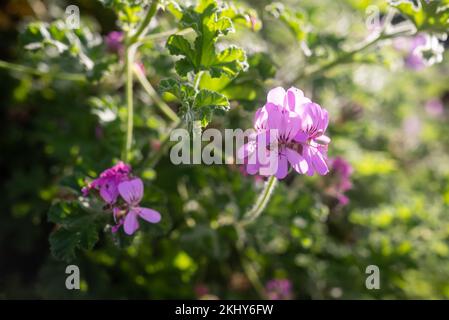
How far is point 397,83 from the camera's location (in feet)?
12.9

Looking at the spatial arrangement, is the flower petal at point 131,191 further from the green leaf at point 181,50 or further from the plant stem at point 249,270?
the plant stem at point 249,270

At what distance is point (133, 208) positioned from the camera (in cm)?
180

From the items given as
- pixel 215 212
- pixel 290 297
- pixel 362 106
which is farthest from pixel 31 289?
pixel 362 106

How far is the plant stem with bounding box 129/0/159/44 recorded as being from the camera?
1862 millimetres

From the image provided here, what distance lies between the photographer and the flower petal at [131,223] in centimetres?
174

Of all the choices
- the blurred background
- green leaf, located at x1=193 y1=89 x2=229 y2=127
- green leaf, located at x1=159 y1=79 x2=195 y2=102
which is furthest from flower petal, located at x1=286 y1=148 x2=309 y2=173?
the blurred background

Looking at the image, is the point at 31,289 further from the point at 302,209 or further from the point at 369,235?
the point at 369,235

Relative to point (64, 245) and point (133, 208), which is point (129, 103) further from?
point (64, 245)

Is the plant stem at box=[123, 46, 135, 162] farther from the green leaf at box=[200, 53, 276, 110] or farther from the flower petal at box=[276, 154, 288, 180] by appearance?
the flower petal at box=[276, 154, 288, 180]

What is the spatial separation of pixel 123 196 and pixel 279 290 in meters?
1.16

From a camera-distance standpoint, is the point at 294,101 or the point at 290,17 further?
the point at 290,17

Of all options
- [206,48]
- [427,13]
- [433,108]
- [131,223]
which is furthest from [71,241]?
[433,108]

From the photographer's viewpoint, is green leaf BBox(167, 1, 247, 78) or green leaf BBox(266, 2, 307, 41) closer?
green leaf BBox(167, 1, 247, 78)

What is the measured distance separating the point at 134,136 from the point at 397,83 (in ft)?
7.51
